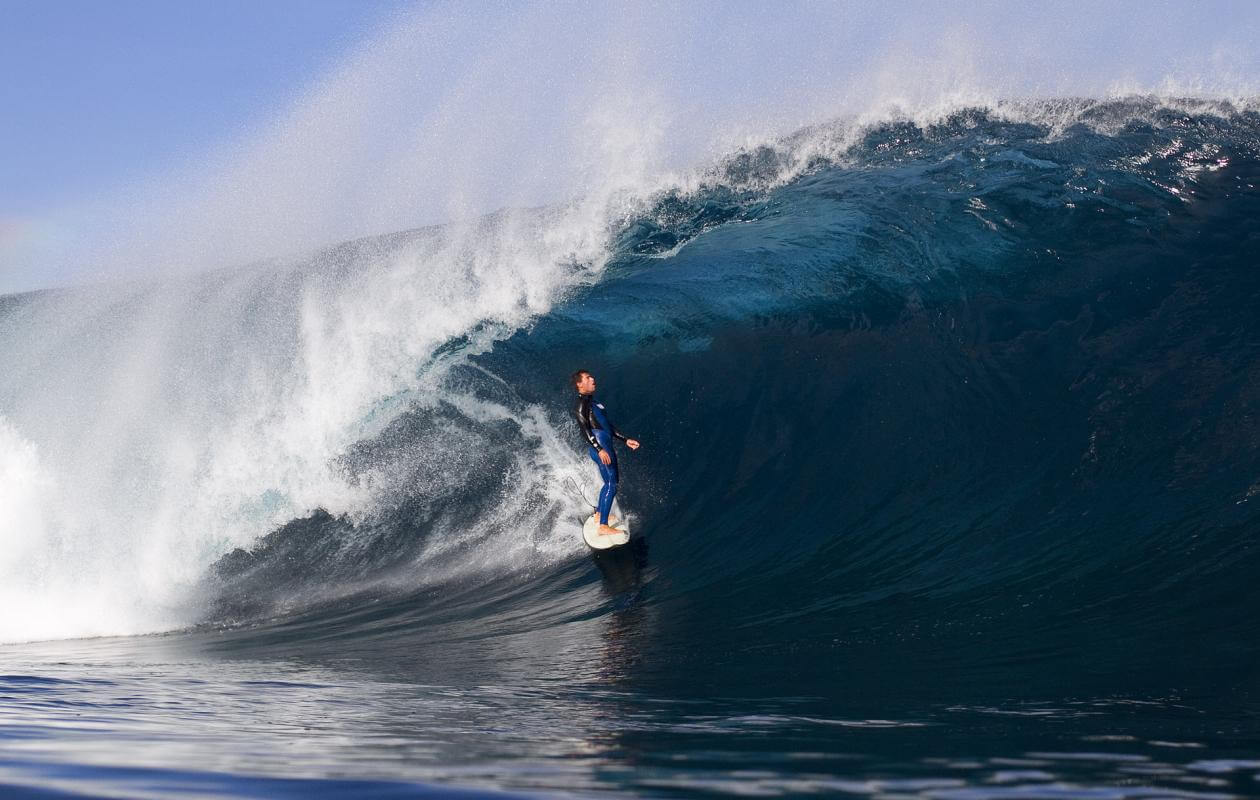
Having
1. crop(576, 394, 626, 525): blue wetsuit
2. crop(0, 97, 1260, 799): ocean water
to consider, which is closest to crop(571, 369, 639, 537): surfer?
crop(576, 394, 626, 525): blue wetsuit

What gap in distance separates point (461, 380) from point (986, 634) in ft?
19.7

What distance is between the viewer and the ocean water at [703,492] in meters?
3.23

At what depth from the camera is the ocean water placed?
3229 millimetres

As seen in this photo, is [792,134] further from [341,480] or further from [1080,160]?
[341,480]

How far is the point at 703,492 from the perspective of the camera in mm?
8188

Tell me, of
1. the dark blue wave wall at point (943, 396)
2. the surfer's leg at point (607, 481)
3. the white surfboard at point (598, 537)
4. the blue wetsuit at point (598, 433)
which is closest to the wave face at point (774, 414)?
the dark blue wave wall at point (943, 396)

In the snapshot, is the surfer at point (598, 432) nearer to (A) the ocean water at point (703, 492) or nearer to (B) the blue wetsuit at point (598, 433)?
(B) the blue wetsuit at point (598, 433)

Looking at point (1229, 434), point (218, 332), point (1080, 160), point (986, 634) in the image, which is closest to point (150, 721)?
point (986, 634)

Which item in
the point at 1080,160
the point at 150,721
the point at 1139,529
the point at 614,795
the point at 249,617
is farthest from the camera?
the point at 1080,160

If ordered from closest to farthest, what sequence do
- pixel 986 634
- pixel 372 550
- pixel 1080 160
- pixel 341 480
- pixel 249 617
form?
pixel 986 634
pixel 249 617
pixel 372 550
pixel 341 480
pixel 1080 160

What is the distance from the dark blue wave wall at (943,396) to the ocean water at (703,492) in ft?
0.14

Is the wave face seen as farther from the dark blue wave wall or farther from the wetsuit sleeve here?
the wetsuit sleeve

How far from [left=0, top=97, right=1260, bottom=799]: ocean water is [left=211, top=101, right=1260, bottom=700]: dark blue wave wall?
0.14ft

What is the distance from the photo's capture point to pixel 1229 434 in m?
6.98
